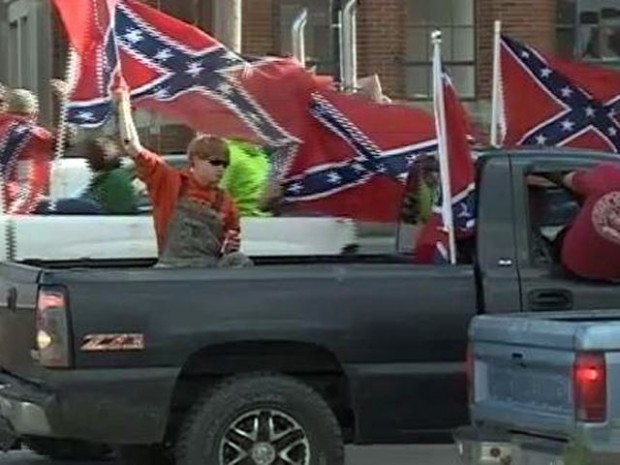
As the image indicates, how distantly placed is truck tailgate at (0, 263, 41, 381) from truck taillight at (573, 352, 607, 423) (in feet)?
9.43

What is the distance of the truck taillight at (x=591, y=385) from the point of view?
6035mm

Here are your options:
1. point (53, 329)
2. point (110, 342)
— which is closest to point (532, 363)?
point (110, 342)

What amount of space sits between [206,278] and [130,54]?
2.07m

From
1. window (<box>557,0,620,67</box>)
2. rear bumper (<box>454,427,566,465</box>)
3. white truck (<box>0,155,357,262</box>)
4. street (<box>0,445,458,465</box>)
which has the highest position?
window (<box>557,0,620,67</box>)

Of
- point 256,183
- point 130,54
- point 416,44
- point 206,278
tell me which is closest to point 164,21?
point 130,54

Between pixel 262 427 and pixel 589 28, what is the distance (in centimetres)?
1392

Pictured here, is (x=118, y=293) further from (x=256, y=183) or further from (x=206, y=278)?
(x=256, y=183)

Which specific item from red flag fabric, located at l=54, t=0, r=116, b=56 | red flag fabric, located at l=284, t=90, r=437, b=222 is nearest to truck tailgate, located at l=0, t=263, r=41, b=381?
red flag fabric, located at l=54, t=0, r=116, b=56

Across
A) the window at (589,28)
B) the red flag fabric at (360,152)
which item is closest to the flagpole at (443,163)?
the red flag fabric at (360,152)

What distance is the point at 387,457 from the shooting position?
995 cm

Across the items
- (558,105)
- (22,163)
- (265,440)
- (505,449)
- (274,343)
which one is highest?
(558,105)

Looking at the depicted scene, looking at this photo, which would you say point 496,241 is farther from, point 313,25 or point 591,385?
point 313,25

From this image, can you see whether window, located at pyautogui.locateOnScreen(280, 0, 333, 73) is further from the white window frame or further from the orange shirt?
the orange shirt

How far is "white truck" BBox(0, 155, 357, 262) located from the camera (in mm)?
9781
